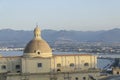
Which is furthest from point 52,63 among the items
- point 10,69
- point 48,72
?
point 10,69

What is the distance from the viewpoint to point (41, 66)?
164 feet

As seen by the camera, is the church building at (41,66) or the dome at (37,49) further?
the dome at (37,49)

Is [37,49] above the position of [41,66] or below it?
above

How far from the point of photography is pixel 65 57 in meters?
51.0

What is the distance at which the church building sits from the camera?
49.4 m

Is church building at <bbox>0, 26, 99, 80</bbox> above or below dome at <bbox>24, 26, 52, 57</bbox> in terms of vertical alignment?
below

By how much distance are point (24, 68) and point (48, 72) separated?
96.3 inches

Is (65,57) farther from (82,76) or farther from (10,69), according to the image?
(10,69)

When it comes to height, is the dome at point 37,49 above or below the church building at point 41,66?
above

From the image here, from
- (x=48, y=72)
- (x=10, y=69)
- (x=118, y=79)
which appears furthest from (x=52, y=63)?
(x=118, y=79)

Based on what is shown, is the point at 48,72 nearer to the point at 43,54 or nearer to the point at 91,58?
the point at 43,54

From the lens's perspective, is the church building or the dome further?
the dome

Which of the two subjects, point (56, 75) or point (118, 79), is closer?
point (118, 79)

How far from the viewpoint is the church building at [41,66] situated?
162 ft
